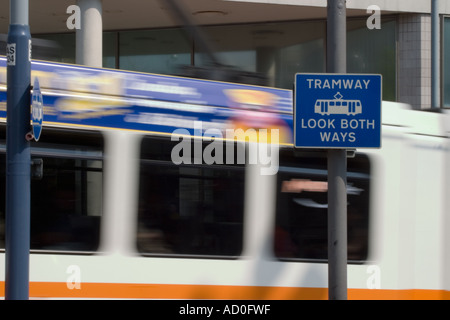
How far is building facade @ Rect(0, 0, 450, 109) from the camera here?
1886 centimetres

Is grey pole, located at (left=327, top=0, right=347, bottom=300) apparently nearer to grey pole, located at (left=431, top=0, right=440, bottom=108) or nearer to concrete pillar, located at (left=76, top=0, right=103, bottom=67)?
grey pole, located at (left=431, top=0, right=440, bottom=108)

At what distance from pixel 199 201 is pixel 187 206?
0.12 meters

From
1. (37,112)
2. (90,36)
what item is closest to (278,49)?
(90,36)

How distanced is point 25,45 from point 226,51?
47.2 feet

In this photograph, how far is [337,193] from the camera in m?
6.46

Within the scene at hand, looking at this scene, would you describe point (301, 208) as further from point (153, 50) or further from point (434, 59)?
point (153, 50)

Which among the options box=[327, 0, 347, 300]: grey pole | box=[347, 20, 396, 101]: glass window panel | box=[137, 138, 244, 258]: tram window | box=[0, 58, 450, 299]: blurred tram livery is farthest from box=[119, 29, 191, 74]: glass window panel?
box=[327, 0, 347, 300]: grey pole

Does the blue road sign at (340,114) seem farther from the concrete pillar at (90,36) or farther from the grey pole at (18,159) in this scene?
the concrete pillar at (90,36)

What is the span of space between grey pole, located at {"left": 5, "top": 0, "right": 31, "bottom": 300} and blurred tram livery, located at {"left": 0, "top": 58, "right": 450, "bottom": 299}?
0.35 meters
